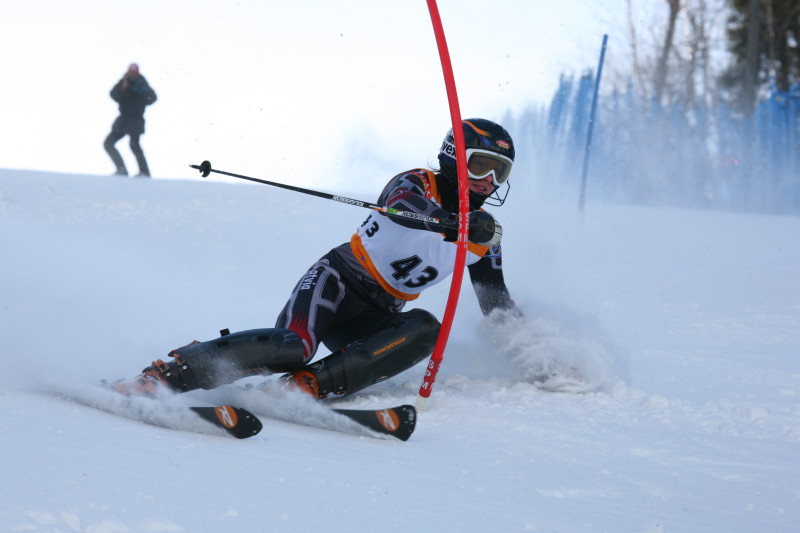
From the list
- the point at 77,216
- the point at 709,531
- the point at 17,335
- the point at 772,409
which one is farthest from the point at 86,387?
the point at 77,216

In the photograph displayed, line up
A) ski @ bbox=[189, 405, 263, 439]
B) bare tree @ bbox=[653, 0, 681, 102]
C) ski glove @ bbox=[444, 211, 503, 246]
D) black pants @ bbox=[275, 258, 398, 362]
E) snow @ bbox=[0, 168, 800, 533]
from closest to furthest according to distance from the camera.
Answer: snow @ bbox=[0, 168, 800, 533] → ski @ bbox=[189, 405, 263, 439] → ski glove @ bbox=[444, 211, 503, 246] → black pants @ bbox=[275, 258, 398, 362] → bare tree @ bbox=[653, 0, 681, 102]

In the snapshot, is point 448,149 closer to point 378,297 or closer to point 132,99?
point 378,297

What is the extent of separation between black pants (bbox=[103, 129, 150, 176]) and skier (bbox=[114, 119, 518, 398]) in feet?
22.7

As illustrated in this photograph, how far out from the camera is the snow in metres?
1.74

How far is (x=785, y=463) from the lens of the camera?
2.77 m

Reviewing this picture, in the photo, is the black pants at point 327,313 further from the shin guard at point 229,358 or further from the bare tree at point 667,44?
the bare tree at point 667,44

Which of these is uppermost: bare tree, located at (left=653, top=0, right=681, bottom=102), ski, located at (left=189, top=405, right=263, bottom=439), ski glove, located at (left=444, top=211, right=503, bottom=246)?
bare tree, located at (left=653, top=0, right=681, bottom=102)

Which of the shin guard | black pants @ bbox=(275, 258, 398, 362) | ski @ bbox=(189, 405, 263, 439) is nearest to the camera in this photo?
ski @ bbox=(189, 405, 263, 439)

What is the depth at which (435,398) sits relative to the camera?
3434 millimetres

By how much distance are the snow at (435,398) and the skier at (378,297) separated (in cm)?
21

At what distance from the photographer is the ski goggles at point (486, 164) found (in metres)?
3.54

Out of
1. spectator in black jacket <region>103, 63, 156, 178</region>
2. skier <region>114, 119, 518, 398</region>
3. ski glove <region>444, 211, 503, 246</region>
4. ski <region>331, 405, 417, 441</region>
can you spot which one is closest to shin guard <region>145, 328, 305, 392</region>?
skier <region>114, 119, 518, 398</region>

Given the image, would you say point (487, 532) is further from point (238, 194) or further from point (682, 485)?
point (238, 194)

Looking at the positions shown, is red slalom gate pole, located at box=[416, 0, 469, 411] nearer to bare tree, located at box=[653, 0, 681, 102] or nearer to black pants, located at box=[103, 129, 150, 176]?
black pants, located at box=[103, 129, 150, 176]
